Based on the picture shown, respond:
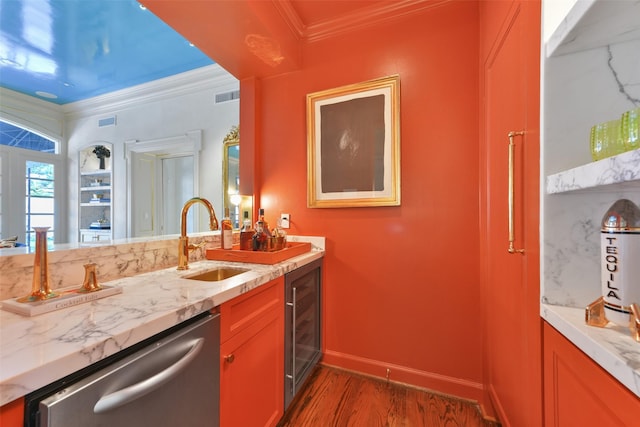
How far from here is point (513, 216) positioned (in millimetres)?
1069

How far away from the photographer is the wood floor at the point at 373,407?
1.45 m

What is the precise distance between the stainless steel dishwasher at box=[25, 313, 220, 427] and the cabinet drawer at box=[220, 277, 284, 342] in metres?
0.05

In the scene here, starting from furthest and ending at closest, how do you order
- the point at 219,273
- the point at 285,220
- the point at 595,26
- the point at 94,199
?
the point at 94,199
the point at 285,220
the point at 219,273
the point at 595,26

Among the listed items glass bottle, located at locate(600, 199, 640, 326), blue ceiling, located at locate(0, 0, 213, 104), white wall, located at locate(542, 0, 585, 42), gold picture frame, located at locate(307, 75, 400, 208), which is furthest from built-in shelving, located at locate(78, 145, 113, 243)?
glass bottle, located at locate(600, 199, 640, 326)

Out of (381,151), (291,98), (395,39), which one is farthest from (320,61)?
(381,151)

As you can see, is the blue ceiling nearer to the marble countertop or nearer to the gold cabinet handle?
the marble countertop

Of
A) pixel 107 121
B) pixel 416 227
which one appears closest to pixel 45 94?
pixel 107 121

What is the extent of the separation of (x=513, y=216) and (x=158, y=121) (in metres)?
4.36

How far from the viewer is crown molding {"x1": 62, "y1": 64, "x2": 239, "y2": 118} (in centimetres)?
323

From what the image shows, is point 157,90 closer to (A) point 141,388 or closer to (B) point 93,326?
(B) point 93,326

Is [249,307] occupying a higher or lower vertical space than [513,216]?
lower

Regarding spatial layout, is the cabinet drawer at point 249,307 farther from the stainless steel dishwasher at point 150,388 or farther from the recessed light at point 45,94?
the recessed light at point 45,94

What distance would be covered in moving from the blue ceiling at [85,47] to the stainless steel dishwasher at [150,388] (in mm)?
2778

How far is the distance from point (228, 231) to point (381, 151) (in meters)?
1.24
